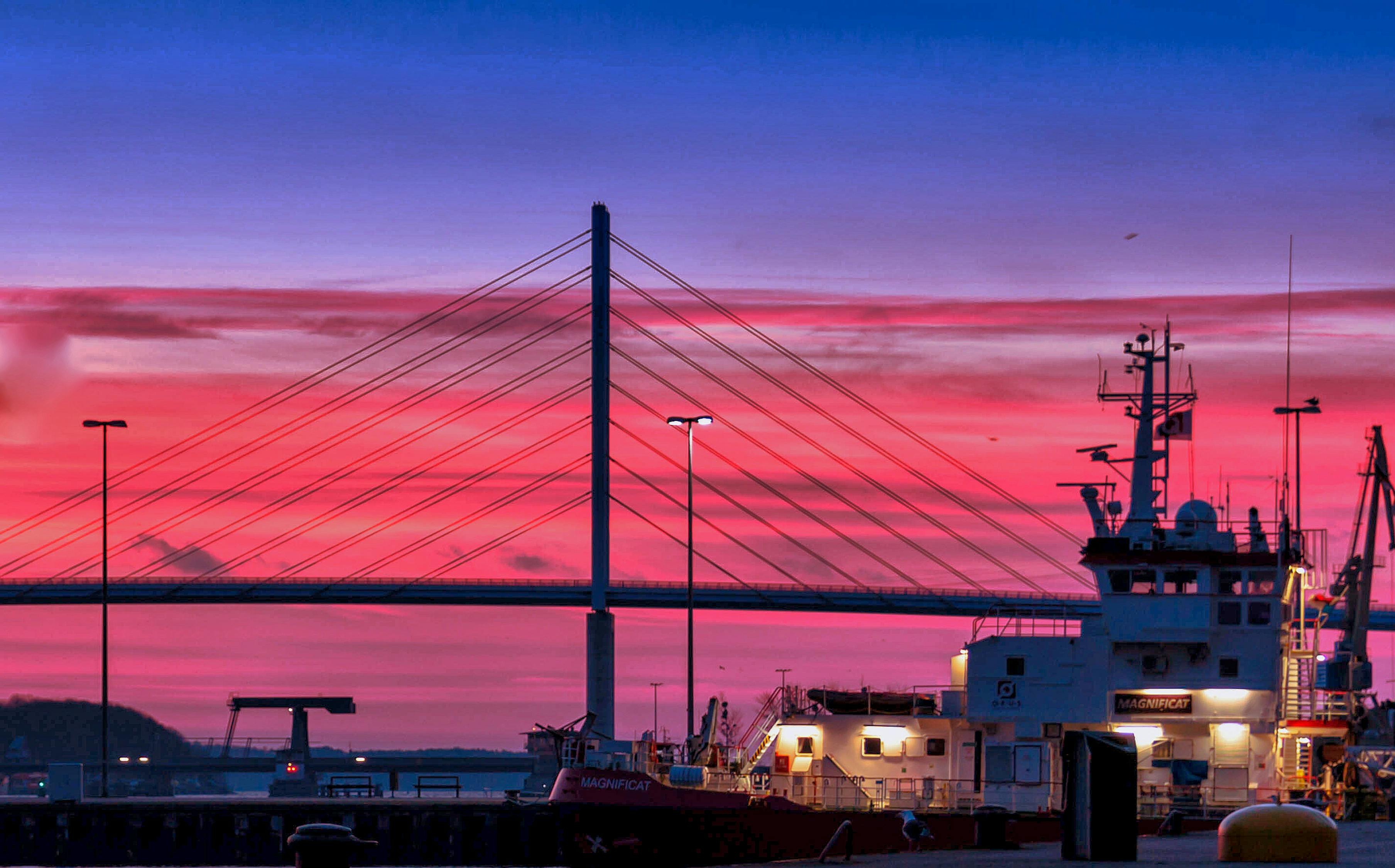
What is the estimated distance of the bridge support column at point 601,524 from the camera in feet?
300

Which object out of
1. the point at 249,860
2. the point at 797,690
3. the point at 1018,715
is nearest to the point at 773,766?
the point at 797,690

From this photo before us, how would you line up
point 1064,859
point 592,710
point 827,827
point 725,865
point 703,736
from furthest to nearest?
point 592,710 → point 703,736 → point 827,827 → point 725,865 → point 1064,859

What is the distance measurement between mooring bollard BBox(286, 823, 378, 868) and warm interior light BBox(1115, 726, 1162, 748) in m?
25.0

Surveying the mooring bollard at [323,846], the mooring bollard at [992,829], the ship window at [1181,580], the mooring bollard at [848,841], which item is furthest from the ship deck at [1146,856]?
the ship window at [1181,580]

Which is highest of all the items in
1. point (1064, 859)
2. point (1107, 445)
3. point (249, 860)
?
point (1107, 445)

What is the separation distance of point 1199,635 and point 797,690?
9515 mm

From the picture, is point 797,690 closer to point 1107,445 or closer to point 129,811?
point 1107,445

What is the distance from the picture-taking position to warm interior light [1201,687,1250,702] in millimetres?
45031

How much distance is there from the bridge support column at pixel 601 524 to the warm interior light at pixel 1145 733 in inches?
1830

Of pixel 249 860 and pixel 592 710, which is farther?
pixel 592 710

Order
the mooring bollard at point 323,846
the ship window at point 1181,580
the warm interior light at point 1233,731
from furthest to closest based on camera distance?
the ship window at point 1181,580, the warm interior light at point 1233,731, the mooring bollard at point 323,846

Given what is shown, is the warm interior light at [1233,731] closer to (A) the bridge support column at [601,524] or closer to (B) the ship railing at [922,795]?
(B) the ship railing at [922,795]

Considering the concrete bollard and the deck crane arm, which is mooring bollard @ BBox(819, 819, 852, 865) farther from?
the deck crane arm

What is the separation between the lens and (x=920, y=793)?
45.0 metres
